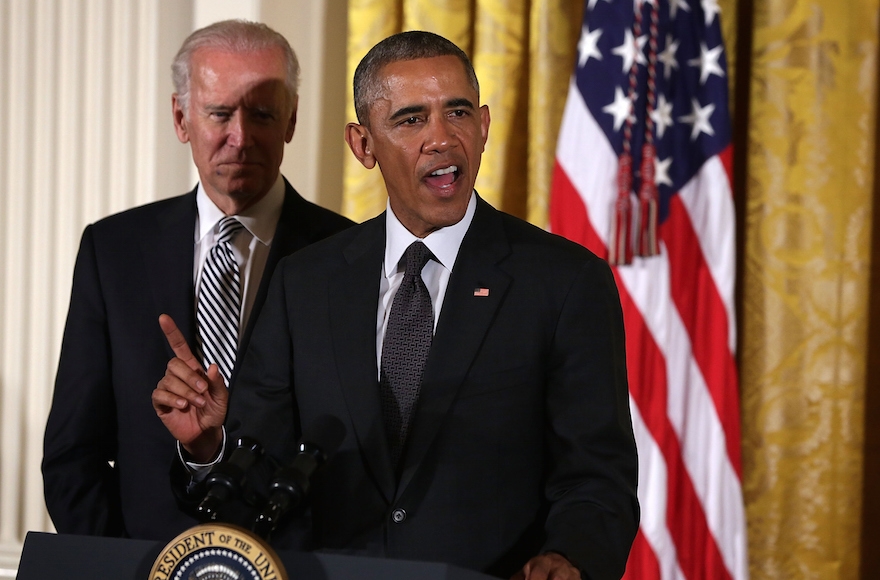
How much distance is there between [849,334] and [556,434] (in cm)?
164

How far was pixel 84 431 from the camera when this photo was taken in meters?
1.89

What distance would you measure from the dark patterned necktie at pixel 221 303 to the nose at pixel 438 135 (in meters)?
0.68

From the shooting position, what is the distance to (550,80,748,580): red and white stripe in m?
2.66

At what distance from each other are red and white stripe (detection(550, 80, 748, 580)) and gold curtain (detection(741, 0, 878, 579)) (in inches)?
6.6

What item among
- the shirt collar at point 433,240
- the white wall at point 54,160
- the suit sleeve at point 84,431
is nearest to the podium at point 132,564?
the shirt collar at point 433,240

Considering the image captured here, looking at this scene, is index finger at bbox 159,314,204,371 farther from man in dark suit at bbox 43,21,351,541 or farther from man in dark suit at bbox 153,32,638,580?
man in dark suit at bbox 43,21,351,541

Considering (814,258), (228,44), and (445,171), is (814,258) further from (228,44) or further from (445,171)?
(228,44)

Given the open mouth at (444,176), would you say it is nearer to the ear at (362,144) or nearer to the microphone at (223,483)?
the ear at (362,144)

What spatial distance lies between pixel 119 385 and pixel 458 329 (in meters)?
0.84

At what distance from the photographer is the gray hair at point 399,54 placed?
151 centimetres

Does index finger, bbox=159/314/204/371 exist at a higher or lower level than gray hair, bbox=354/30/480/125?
lower

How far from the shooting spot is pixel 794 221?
108 inches

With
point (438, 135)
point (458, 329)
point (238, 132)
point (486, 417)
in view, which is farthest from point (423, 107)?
point (238, 132)

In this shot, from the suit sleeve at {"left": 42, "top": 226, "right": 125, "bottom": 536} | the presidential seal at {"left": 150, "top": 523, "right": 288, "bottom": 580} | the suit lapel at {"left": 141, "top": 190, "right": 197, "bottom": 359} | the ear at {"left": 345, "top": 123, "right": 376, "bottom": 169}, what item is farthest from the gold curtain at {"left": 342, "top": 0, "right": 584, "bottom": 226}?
the presidential seal at {"left": 150, "top": 523, "right": 288, "bottom": 580}
